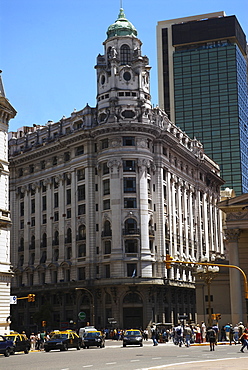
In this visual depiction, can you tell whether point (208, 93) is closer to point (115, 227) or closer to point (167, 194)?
point (167, 194)

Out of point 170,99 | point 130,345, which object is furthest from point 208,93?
point 130,345

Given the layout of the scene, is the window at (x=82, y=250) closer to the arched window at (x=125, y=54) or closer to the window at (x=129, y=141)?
the window at (x=129, y=141)

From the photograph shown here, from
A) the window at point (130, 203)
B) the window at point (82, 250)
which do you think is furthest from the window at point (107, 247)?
the window at point (130, 203)

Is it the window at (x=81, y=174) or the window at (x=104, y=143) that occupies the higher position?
the window at (x=104, y=143)

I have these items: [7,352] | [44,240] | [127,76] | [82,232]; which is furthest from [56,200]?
[7,352]

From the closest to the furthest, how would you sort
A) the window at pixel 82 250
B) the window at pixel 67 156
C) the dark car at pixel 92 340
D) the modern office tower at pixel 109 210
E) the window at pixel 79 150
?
the dark car at pixel 92 340, the modern office tower at pixel 109 210, the window at pixel 82 250, the window at pixel 79 150, the window at pixel 67 156

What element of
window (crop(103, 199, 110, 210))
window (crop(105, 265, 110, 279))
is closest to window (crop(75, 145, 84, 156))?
window (crop(103, 199, 110, 210))

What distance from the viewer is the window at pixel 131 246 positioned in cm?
8756

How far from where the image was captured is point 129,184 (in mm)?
89250

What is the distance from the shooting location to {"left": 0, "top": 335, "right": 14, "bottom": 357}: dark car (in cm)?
4278

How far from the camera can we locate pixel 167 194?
316ft

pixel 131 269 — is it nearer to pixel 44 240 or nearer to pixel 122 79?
pixel 44 240

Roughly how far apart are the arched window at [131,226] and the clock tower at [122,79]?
15.3 m

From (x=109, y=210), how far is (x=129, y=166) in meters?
7.24
